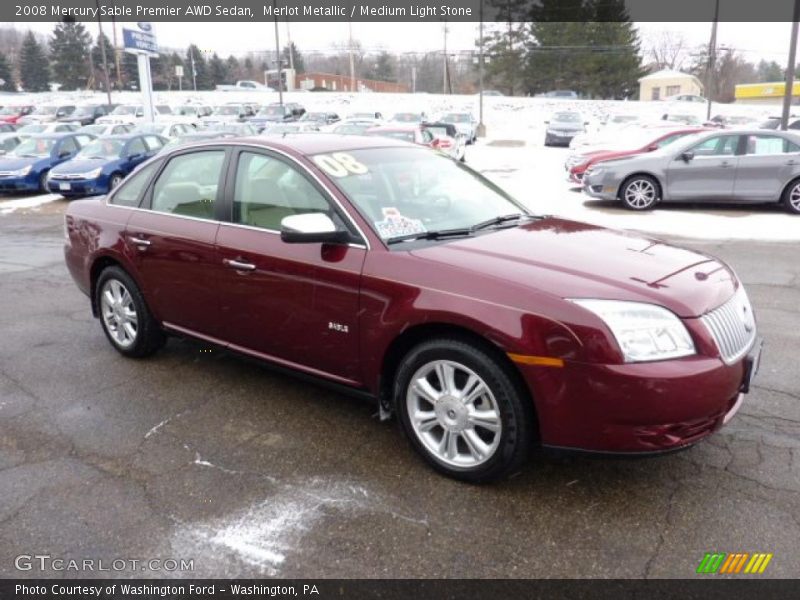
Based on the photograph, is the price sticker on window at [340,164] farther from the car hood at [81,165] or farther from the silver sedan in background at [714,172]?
the car hood at [81,165]

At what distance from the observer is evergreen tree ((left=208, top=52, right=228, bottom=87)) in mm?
88556

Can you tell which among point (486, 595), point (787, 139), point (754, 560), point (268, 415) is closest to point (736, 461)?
point (754, 560)

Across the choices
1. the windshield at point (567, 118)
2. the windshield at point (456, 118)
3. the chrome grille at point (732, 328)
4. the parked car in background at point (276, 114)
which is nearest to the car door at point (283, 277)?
the chrome grille at point (732, 328)

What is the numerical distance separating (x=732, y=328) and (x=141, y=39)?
95.4 feet

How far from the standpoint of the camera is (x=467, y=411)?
311 centimetres

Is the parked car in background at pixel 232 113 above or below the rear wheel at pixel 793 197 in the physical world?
above

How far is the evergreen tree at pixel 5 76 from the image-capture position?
244ft

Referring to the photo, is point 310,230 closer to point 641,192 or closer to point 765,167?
point 641,192

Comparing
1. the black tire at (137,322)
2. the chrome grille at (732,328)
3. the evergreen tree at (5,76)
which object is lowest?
the black tire at (137,322)

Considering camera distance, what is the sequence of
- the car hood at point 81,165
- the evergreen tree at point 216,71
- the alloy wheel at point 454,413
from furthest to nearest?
the evergreen tree at point 216,71, the car hood at point 81,165, the alloy wheel at point 454,413

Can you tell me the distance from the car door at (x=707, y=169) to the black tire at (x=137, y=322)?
10102 mm

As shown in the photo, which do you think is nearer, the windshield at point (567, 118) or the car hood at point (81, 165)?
the car hood at point (81, 165)

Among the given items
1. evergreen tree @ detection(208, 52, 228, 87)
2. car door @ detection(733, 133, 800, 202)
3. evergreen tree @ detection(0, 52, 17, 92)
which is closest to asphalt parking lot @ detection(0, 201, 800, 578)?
car door @ detection(733, 133, 800, 202)

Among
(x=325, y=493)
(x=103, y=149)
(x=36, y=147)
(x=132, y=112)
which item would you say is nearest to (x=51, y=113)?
(x=132, y=112)
